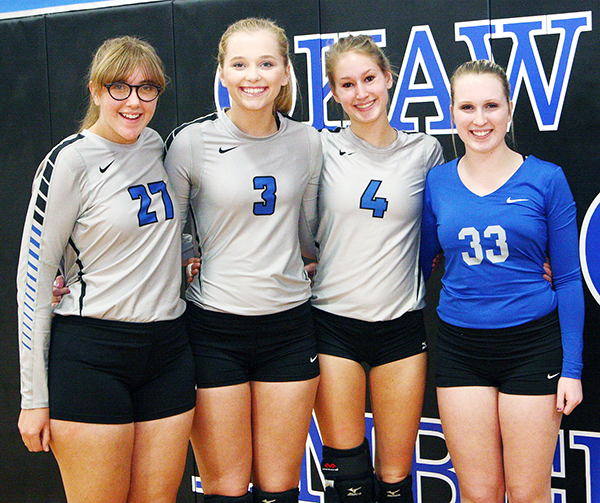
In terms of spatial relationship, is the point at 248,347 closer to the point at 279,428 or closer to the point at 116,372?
the point at 279,428

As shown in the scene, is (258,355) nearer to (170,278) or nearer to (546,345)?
(170,278)

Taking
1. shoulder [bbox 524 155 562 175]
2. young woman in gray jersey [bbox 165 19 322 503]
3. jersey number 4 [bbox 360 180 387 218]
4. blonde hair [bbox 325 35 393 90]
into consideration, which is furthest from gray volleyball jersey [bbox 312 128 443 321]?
shoulder [bbox 524 155 562 175]

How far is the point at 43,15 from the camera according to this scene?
2912 mm

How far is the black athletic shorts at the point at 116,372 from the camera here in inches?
65.6

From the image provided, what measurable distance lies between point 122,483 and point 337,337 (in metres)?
0.75

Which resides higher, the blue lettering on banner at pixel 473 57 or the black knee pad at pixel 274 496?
the blue lettering on banner at pixel 473 57

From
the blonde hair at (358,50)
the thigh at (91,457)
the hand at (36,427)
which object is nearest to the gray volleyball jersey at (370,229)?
the blonde hair at (358,50)

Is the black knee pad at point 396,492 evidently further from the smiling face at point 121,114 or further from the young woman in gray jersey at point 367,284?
the smiling face at point 121,114

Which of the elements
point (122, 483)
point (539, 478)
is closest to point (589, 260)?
point (539, 478)

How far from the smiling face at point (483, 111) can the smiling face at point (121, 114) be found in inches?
35.5

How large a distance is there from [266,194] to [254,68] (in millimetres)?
356

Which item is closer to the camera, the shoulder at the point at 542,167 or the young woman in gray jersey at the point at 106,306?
the young woman in gray jersey at the point at 106,306

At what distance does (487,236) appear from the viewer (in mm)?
1834

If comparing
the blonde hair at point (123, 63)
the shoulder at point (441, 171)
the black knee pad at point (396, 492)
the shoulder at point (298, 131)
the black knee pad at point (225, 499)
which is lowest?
the black knee pad at point (396, 492)
